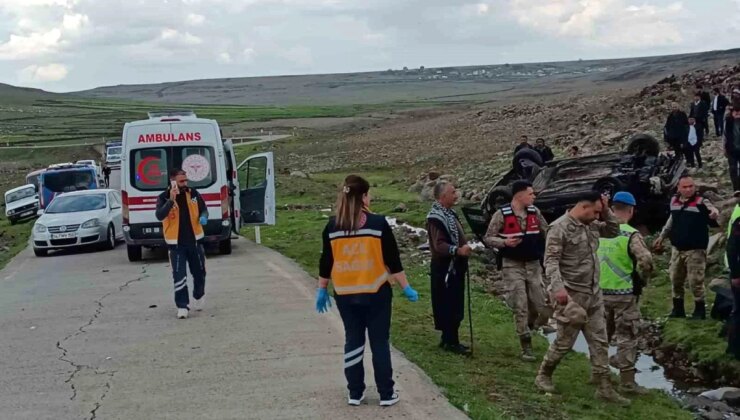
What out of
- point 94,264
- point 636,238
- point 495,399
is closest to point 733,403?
point 636,238

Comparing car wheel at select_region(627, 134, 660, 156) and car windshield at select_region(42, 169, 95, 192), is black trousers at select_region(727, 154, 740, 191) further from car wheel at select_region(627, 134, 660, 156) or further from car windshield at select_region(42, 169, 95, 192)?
car windshield at select_region(42, 169, 95, 192)

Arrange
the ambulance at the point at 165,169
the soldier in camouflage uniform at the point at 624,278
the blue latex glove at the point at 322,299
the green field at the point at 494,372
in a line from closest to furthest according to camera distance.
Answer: the blue latex glove at the point at 322,299 → the green field at the point at 494,372 → the soldier in camouflage uniform at the point at 624,278 → the ambulance at the point at 165,169

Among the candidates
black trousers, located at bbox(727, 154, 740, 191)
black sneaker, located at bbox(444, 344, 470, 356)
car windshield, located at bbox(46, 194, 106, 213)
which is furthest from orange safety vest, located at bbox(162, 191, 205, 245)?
car windshield, located at bbox(46, 194, 106, 213)

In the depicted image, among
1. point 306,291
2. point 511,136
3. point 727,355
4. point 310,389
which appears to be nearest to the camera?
point 310,389

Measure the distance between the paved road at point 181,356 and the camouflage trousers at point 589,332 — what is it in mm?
1260

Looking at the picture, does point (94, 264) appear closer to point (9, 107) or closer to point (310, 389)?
point (310, 389)

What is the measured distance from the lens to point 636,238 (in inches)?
321

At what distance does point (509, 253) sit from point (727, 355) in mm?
2690

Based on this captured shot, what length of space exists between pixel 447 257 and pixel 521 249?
2.52ft

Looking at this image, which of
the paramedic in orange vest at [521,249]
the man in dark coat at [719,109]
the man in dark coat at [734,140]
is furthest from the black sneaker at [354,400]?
the man in dark coat at [719,109]

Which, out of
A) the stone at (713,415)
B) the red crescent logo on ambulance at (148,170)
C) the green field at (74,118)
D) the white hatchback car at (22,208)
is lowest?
the green field at (74,118)

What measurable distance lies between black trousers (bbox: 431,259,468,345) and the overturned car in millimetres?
6687

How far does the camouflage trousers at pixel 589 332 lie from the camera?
788cm

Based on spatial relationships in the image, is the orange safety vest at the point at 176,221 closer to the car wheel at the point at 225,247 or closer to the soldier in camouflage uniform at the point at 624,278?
the soldier in camouflage uniform at the point at 624,278
